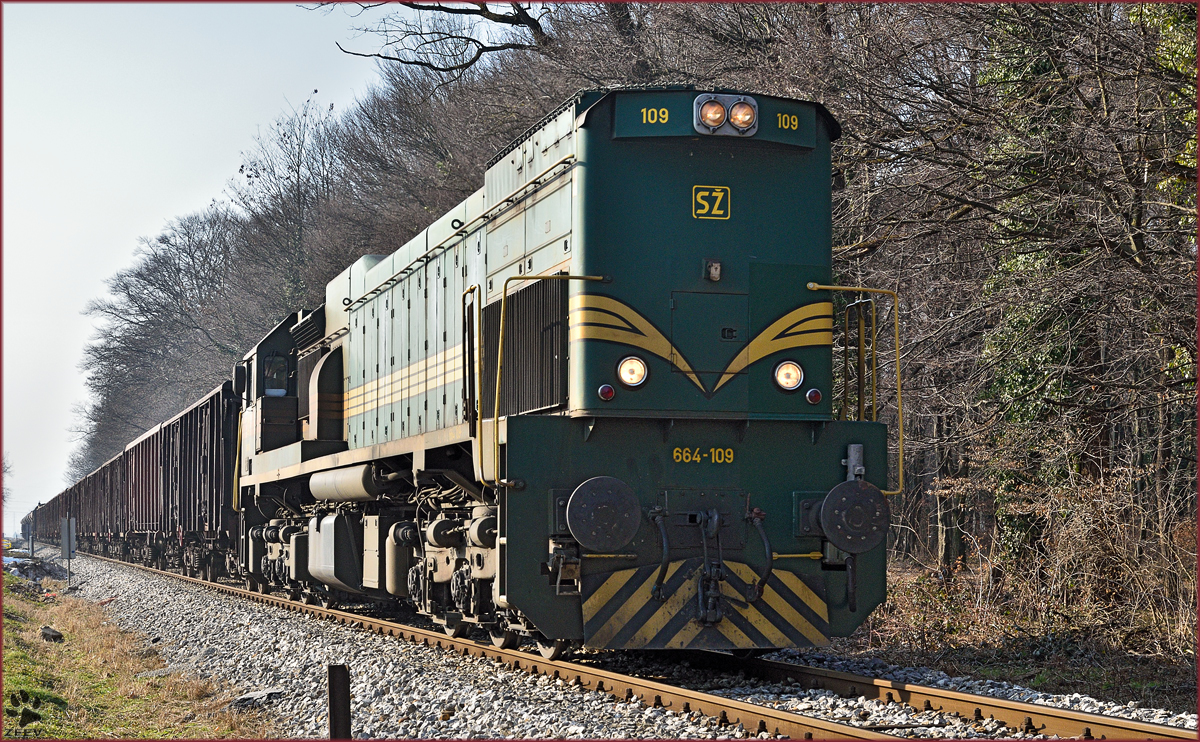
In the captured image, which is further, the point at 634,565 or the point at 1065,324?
the point at 1065,324

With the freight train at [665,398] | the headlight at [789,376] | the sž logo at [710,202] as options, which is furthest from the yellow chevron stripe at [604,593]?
the sž logo at [710,202]

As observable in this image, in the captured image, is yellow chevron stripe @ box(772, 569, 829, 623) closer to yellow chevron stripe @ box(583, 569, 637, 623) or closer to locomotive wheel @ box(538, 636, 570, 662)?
yellow chevron stripe @ box(583, 569, 637, 623)

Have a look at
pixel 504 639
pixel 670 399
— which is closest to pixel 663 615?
Answer: pixel 670 399

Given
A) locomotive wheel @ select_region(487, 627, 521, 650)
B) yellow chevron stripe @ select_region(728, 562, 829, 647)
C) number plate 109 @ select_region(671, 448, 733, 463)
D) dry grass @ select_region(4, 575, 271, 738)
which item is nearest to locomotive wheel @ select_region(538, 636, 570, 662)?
locomotive wheel @ select_region(487, 627, 521, 650)

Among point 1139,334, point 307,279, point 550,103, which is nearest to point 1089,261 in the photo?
point 1139,334

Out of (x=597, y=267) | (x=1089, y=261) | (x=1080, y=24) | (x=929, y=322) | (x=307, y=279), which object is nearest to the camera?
(x=597, y=267)

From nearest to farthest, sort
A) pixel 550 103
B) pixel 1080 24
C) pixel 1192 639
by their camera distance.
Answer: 1. pixel 1192 639
2. pixel 1080 24
3. pixel 550 103

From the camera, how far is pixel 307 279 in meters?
36.5

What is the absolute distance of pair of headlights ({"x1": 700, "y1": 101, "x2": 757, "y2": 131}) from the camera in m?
7.24

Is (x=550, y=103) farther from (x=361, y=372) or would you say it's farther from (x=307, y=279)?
(x=307, y=279)

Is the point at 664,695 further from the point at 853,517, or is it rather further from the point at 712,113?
the point at 712,113

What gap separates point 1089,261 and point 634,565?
221 inches

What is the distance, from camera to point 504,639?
832 cm

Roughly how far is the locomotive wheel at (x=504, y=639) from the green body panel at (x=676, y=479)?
5.07 ft
